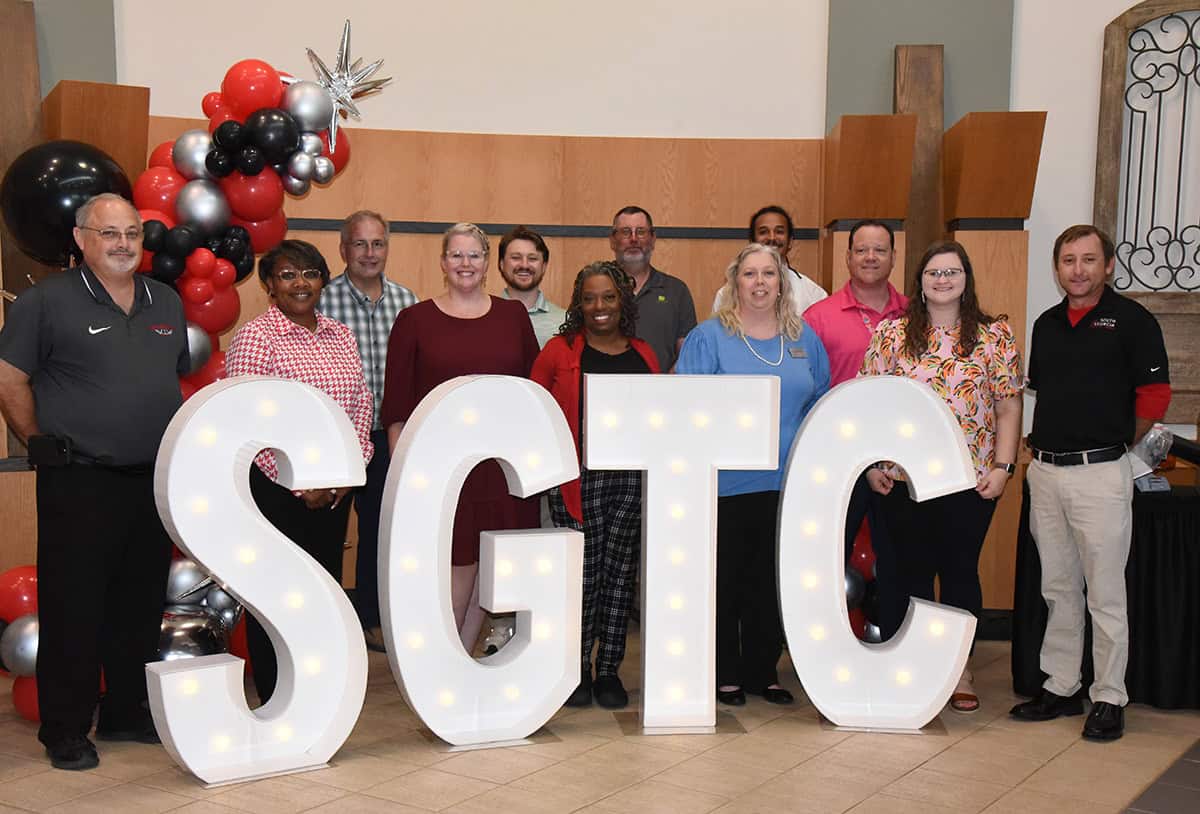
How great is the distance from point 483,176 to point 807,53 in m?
1.94

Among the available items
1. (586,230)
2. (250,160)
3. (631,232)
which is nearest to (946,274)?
(631,232)

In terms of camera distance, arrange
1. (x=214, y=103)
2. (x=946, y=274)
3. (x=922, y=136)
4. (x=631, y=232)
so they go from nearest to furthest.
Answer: (x=946, y=274)
(x=214, y=103)
(x=631, y=232)
(x=922, y=136)

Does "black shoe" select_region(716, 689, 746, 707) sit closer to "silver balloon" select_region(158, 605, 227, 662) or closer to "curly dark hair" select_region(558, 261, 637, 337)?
"curly dark hair" select_region(558, 261, 637, 337)

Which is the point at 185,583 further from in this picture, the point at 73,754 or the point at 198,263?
the point at 198,263

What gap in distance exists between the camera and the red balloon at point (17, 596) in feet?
12.3

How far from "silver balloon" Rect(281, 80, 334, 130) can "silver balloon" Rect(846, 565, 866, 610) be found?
2593 millimetres

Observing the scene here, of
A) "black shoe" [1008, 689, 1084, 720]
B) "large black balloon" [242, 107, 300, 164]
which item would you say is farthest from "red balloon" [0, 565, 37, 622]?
"black shoe" [1008, 689, 1084, 720]

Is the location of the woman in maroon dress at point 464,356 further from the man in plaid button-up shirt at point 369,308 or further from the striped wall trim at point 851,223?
the striped wall trim at point 851,223

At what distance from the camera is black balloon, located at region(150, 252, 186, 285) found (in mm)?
4039

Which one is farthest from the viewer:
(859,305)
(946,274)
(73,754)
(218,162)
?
(859,305)

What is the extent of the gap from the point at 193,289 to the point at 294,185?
55 centimetres

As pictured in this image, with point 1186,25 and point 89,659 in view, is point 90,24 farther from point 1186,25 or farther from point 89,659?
point 1186,25

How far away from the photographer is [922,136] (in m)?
6.16

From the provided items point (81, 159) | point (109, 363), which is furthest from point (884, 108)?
point (109, 363)
